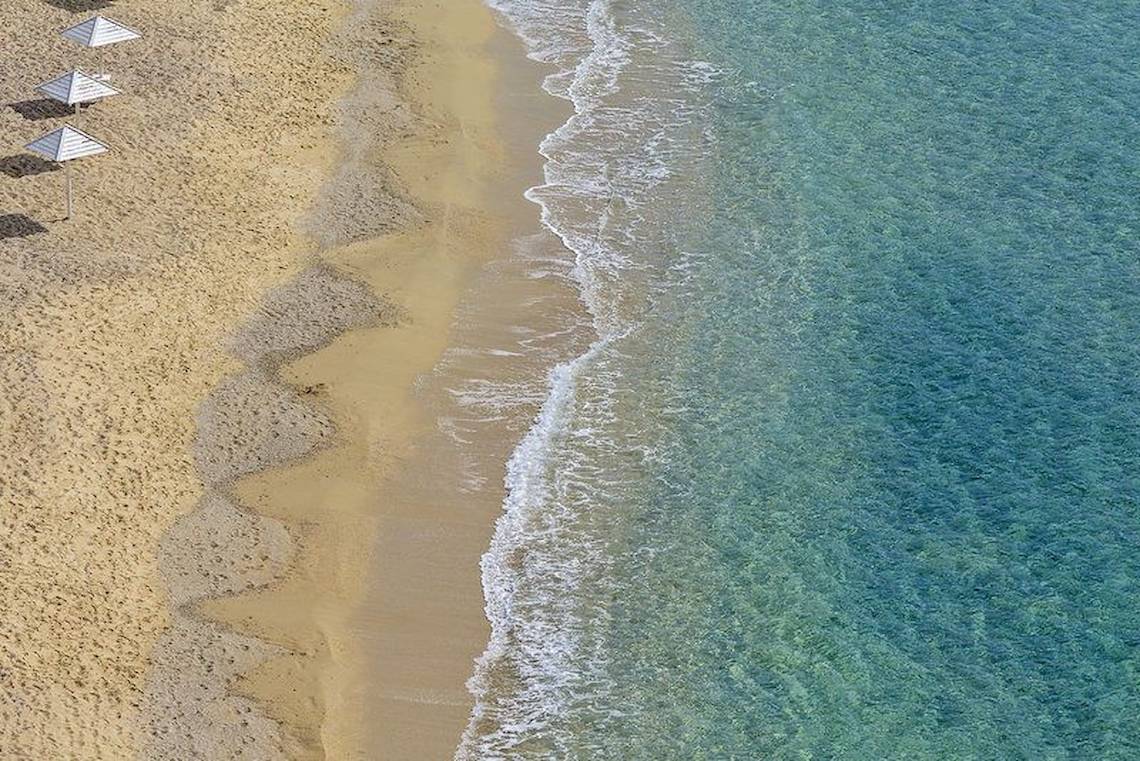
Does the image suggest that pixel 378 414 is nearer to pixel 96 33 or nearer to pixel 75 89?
pixel 75 89

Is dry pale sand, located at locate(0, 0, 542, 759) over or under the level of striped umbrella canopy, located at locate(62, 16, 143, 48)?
under

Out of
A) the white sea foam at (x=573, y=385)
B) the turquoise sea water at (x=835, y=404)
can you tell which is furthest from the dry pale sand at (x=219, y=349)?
the turquoise sea water at (x=835, y=404)

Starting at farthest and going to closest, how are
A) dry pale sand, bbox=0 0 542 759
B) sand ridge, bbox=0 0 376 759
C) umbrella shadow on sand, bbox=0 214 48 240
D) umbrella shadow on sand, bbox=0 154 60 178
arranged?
1. umbrella shadow on sand, bbox=0 154 60 178
2. umbrella shadow on sand, bbox=0 214 48 240
3. dry pale sand, bbox=0 0 542 759
4. sand ridge, bbox=0 0 376 759

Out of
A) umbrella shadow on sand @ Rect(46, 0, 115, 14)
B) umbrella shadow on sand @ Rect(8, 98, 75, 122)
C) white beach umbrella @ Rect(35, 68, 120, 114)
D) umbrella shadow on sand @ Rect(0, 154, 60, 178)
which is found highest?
white beach umbrella @ Rect(35, 68, 120, 114)

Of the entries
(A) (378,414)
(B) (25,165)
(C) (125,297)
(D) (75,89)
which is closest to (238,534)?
(A) (378,414)

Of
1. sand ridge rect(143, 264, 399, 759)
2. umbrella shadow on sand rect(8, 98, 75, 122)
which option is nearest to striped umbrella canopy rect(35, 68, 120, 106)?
umbrella shadow on sand rect(8, 98, 75, 122)

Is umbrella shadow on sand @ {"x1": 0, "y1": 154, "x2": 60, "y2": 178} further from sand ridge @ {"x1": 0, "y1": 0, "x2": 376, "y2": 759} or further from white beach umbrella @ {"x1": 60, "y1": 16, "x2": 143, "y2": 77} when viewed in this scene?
white beach umbrella @ {"x1": 60, "y1": 16, "x2": 143, "y2": 77}

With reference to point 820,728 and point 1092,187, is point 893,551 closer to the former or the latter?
point 820,728
